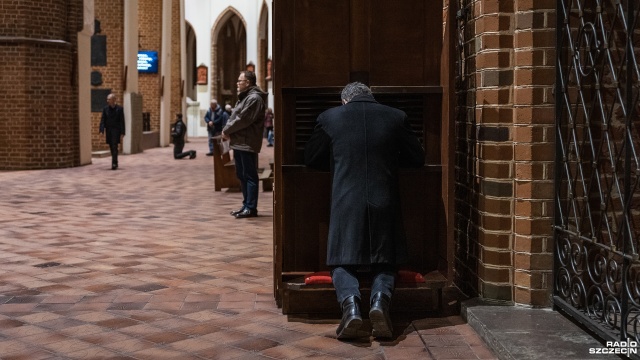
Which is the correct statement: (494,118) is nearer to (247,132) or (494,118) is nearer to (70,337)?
(70,337)

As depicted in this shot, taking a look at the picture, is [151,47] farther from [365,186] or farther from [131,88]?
[365,186]

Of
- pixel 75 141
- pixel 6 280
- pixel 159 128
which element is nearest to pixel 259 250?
pixel 6 280

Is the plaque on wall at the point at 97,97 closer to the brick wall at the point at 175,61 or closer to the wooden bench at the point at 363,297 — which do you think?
the brick wall at the point at 175,61

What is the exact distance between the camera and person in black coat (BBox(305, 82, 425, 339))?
5.09 metres

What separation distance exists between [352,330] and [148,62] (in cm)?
2651

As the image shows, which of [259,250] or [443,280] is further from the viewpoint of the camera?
[259,250]

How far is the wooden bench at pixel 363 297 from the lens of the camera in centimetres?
534

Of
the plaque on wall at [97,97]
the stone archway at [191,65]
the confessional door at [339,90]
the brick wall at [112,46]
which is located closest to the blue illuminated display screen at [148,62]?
the brick wall at [112,46]

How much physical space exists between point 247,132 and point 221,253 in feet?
8.85

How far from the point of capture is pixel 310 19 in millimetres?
5508

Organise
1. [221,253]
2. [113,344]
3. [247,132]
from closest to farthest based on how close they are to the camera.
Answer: [113,344] < [221,253] < [247,132]

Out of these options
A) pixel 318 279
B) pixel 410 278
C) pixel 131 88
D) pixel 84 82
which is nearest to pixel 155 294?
pixel 318 279

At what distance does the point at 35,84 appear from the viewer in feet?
59.7

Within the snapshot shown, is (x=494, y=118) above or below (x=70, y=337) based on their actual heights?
above
